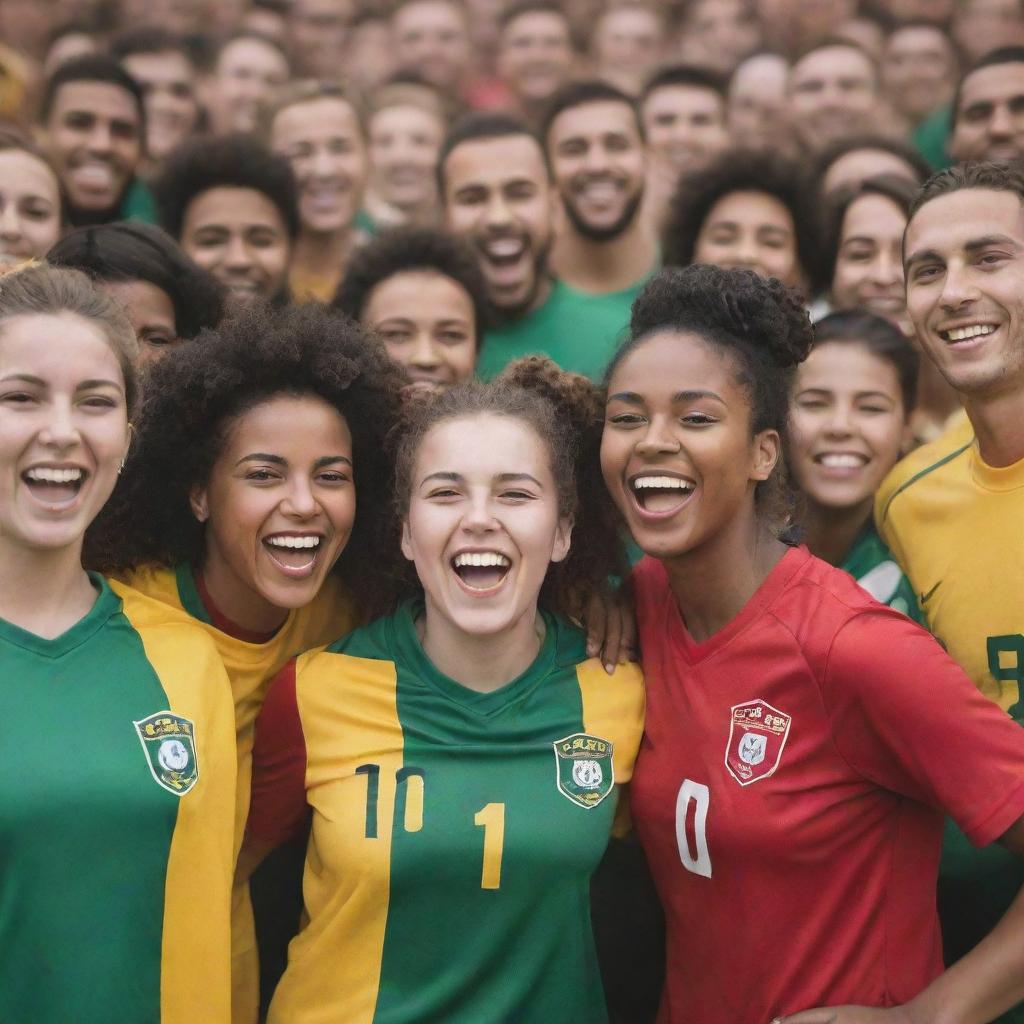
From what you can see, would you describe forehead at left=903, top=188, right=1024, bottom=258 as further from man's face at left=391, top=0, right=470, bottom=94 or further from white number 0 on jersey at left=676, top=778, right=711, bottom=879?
man's face at left=391, top=0, right=470, bottom=94

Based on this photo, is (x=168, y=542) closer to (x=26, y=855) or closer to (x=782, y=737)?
(x=26, y=855)

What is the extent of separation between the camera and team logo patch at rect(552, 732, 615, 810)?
348cm

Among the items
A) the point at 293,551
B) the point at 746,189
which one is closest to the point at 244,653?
the point at 293,551

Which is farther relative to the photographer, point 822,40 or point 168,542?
point 822,40

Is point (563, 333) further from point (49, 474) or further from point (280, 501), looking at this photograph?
point (49, 474)

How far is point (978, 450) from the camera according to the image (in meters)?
4.07

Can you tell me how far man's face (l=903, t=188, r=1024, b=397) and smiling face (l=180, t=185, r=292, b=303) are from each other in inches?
123

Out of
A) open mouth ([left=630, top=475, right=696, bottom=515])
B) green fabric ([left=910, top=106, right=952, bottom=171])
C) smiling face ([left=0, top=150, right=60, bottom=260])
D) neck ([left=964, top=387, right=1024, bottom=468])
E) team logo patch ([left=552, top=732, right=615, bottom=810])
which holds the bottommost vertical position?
team logo patch ([left=552, top=732, right=615, bottom=810])

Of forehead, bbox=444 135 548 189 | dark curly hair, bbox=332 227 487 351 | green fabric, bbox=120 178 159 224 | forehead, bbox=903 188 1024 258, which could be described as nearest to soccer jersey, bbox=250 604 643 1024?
forehead, bbox=903 188 1024 258

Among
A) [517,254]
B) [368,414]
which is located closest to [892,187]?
[517,254]

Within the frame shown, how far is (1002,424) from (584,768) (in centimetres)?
150

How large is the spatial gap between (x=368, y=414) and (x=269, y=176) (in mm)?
2677

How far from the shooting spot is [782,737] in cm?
332

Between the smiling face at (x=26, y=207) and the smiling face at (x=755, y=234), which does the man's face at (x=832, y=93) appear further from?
the smiling face at (x=26, y=207)
